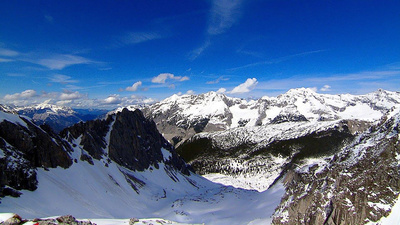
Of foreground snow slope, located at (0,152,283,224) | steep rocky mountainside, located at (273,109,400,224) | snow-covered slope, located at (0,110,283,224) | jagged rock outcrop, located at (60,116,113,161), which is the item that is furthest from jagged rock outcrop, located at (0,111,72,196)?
steep rocky mountainside, located at (273,109,400,224)

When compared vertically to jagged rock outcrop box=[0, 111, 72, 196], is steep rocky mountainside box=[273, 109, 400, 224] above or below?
below

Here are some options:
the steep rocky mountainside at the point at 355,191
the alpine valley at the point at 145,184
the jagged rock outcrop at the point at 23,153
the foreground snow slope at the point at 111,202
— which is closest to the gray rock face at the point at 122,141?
the alpine valley at the point at 145,184

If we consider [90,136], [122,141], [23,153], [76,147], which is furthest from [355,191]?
[122,141]

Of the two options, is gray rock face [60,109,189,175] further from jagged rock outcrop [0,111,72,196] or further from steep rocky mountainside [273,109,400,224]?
steep rocky mountainside [273,109,400,224]

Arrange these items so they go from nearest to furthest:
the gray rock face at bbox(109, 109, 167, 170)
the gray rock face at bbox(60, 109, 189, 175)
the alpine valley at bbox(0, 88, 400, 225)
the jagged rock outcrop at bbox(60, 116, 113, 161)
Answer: the alpine valley at bbox(0, 88, 400, 225) → the jagged rock outcrop at bbox(60, 116, 113, 161) → the gray rock face at bbox(60, 109, 189, 175) → the gray rock face at bbox(109, 109, 167, 170)

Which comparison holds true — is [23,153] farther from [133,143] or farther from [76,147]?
[133,143]

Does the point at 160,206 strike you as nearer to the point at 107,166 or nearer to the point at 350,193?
the point at 107,166

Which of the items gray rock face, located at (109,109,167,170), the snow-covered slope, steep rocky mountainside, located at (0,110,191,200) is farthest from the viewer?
gray rock face, located at (109,109,167,170)

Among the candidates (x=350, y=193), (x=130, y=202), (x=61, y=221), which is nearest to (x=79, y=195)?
(x=130, y=202)
